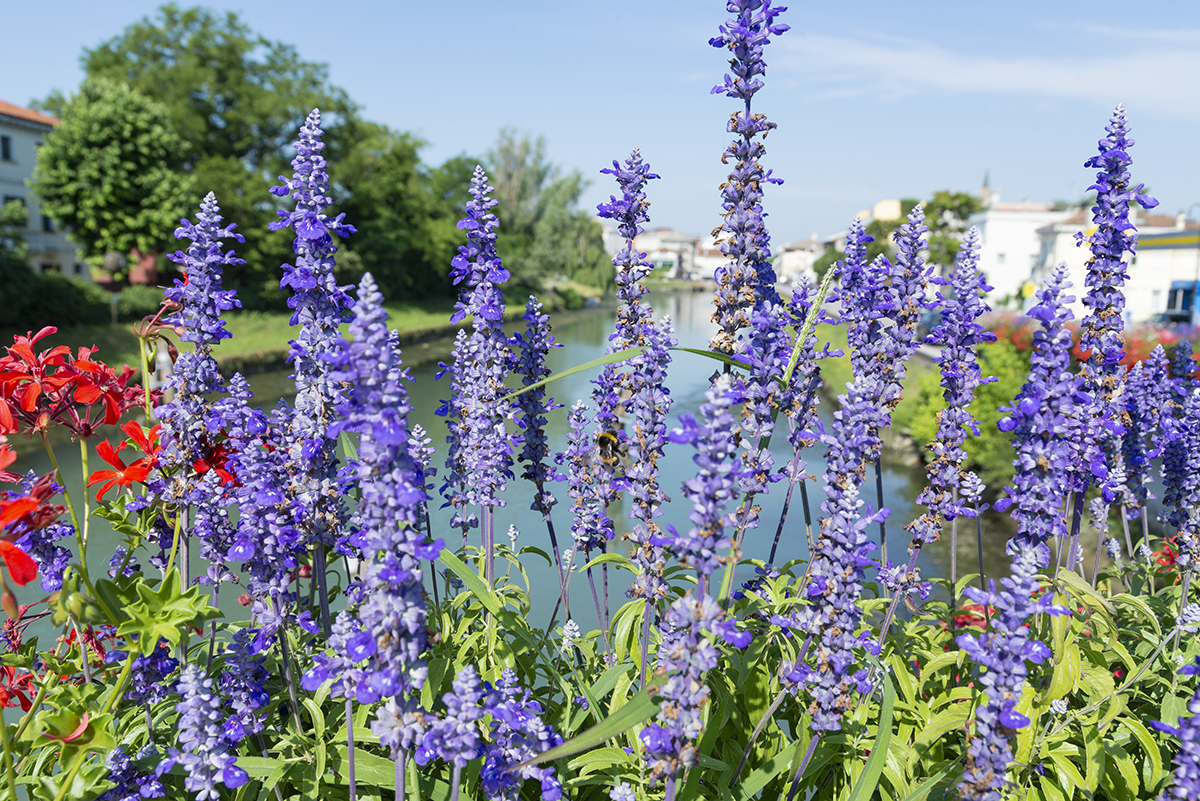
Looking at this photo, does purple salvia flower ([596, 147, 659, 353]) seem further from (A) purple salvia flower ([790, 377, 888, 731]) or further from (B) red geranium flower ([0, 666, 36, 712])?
(B) red geranium flower ([0, 666, 36, 712])

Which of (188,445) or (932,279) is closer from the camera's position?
(188,445)

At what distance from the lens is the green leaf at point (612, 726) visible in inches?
67.9

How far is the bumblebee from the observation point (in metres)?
3.30

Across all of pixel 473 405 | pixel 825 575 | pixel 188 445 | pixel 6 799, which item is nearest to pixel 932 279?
pixel 825 575

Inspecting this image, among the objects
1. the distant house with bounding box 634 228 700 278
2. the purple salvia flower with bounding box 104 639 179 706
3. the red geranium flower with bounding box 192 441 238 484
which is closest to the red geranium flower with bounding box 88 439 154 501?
the red geranium flower with bounding box 192 441 238 484

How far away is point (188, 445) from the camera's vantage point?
2717 millimetres

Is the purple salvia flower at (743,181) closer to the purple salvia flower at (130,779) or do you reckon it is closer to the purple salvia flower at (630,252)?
the purple salvia flower at (630,252)

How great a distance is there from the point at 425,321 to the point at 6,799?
1669 inches

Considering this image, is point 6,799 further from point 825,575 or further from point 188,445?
point 825,575

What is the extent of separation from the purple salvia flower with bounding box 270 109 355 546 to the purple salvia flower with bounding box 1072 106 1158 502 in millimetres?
3183

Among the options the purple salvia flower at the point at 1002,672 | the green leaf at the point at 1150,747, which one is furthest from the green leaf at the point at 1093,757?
the purple salvia flower at the point at 1002,672

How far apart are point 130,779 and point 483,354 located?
197cm

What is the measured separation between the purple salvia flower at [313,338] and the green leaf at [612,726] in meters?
1.20

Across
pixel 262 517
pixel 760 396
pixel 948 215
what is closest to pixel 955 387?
pixel 760 396
